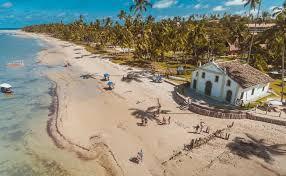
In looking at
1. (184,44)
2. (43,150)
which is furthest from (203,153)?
(184,44)

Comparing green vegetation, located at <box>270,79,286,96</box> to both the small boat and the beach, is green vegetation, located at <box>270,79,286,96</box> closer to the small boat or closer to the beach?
the beach

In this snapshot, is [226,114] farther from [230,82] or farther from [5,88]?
[5,88]

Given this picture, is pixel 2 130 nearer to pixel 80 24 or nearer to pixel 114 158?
pixel 114 158

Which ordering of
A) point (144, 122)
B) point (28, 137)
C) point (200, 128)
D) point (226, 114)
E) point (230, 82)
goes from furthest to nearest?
point (230, 82) → point (226, 114) → point (144, 122) → point (200, 128) → point (28, 137)

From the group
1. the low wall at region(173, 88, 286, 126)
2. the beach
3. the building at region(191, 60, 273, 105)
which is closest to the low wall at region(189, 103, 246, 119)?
the low wall at region(173, 88, 286, 126)

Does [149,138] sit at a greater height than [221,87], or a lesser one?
lesser

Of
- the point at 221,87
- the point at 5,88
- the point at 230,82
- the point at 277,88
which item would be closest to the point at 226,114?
the point at 230,82
